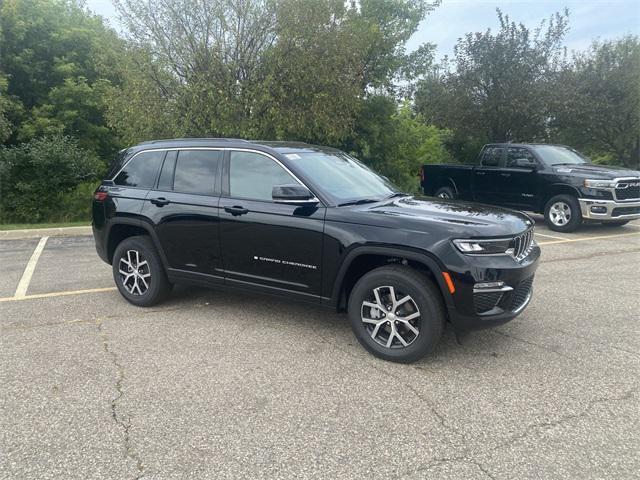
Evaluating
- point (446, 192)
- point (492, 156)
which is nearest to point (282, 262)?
point (492, 156)

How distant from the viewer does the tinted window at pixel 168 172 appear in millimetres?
5164

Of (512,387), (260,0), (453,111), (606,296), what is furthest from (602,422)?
(453,111)

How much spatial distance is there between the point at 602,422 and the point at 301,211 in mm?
2655

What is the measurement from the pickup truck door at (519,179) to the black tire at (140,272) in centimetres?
881

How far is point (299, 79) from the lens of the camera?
12078mm

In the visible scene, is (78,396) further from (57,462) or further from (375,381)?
(375,381)

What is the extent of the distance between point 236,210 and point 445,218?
1.92 metres

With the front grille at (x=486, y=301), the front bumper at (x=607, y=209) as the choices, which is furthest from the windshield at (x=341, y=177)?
the front bumper at (x=607, y=209)

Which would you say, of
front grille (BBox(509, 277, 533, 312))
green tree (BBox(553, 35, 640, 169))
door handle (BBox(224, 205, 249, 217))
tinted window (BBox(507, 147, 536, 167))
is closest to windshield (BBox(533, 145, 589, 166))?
tinted window (BBox(507, 147, 536, 167))

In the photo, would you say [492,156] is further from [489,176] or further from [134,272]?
[134,272]

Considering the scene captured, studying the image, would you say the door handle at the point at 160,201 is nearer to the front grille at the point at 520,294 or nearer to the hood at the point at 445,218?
the hood at the point at 445,218

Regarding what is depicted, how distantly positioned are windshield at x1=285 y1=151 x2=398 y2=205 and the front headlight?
675 centimetres

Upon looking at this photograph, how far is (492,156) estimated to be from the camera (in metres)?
12.0

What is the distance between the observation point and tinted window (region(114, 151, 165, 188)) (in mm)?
5305
